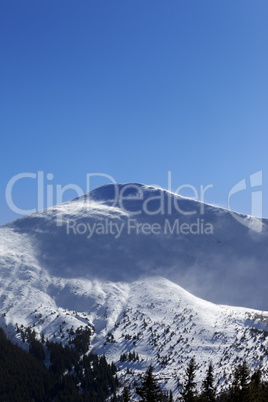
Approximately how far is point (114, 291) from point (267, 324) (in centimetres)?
7793

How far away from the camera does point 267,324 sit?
161500mm

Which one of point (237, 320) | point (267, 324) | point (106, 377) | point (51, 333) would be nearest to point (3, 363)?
point (51, 333)

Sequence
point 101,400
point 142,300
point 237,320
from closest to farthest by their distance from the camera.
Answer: point 101,400 → point 237,320 → point 142,300

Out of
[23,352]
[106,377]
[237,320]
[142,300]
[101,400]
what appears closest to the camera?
[101,400]

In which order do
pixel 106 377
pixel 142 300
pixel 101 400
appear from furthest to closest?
1. pixel 142 300
2. pixel 106 377
3. pixel 101 400

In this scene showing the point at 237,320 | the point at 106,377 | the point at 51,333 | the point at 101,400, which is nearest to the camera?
the point at 101,400

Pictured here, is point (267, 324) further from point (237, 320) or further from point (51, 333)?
point (51, 333)

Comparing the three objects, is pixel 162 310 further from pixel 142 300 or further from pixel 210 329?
pixel 210 329

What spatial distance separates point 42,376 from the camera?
12825 centimetres

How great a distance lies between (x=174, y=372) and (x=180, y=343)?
20.1 metres

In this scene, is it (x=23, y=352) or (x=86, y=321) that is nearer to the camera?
(x=23, y=352)

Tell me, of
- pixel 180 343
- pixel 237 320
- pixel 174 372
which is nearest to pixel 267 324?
pixel 237 320

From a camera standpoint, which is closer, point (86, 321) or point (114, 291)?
point (86, 321)

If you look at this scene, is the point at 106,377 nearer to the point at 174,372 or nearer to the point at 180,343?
the point at 174,372
